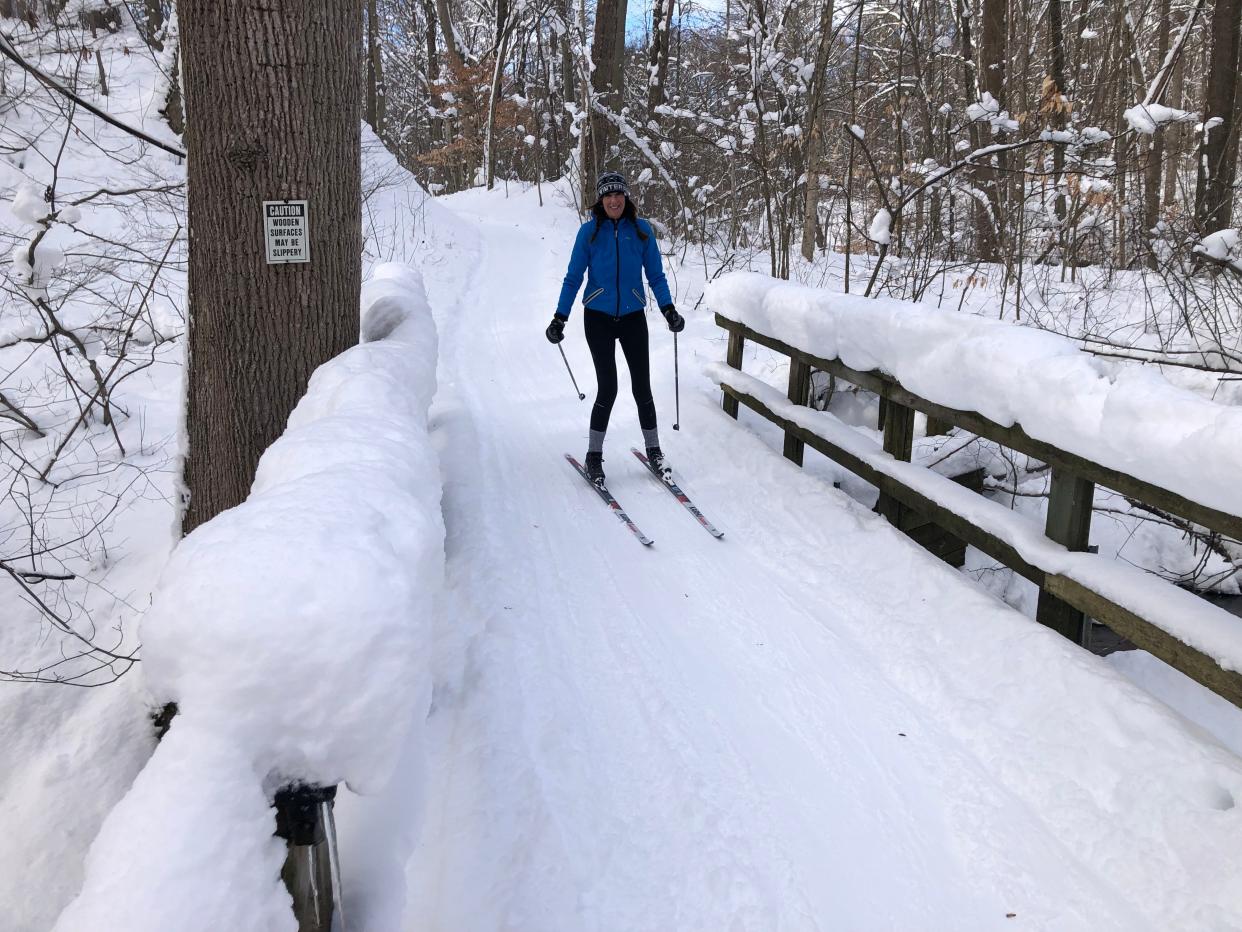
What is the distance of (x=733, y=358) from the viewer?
24.2ft

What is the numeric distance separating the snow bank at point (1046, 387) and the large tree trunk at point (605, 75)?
34.6 ft

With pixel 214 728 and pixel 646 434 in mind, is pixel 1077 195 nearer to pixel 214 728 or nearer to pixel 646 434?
pixel 646 434

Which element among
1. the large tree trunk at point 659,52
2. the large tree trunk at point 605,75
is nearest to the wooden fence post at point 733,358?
the large tree trunk at point 605,75

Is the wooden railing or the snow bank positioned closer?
the snow bank

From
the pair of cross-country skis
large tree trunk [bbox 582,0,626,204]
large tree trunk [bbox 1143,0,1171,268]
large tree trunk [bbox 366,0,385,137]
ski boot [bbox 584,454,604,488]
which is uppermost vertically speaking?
large tree trunk [bbox 366,0,385,137]

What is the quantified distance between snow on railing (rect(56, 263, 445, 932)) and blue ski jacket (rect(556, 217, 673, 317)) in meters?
4.00

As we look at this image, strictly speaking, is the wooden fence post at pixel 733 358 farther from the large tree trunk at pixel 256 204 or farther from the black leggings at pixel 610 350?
the large tree trunk at pixel 256 204

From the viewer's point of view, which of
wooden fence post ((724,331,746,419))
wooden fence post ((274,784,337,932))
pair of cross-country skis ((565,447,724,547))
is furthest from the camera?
wooden fence post ((724,331,746,419))

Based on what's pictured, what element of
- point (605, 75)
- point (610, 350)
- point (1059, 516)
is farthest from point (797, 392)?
point (605, 75)

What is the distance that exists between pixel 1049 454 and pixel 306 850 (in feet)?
10.6

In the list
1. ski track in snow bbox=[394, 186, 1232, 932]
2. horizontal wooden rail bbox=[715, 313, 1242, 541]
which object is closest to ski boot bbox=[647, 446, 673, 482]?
ski track in snow bbox=[394, 186, 1232, 932]

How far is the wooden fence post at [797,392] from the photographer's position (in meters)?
6.24

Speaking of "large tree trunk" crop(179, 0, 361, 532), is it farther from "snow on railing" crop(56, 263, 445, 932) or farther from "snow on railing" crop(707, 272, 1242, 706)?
"snow on railing" crop(707, 272, 1242, 706)

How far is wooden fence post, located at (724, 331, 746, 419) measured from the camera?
725cm
